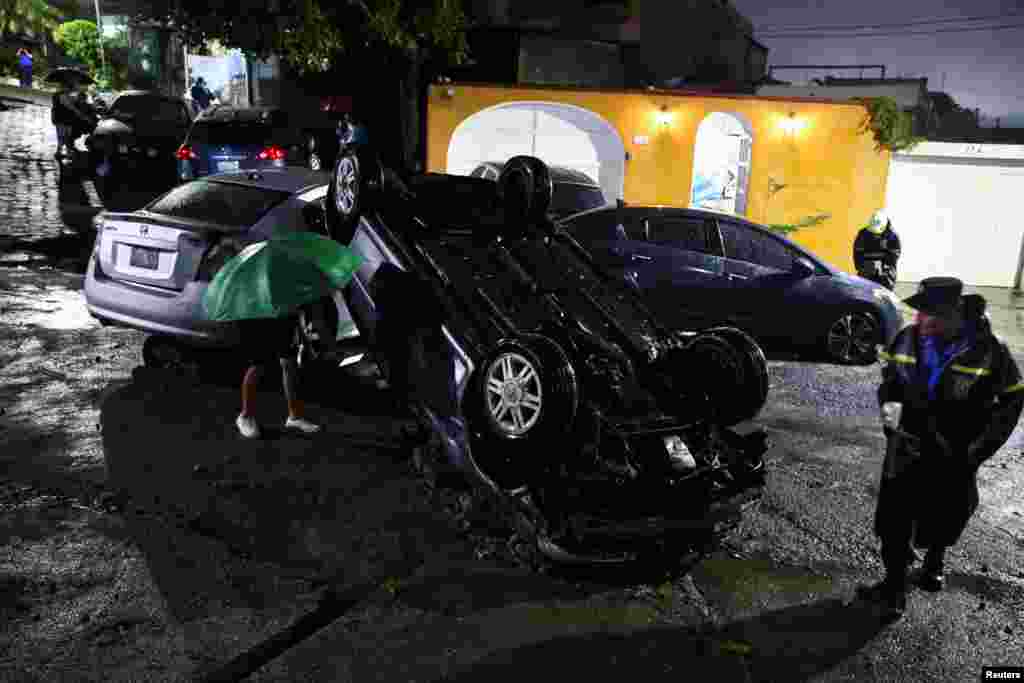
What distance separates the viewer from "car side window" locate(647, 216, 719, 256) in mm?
8227

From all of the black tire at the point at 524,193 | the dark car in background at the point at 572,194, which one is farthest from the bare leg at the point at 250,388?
the dark car in background at the point at 572,194

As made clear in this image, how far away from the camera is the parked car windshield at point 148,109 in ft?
51.9

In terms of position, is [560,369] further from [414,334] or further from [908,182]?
[908,182]

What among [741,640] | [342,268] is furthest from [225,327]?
[741,640]

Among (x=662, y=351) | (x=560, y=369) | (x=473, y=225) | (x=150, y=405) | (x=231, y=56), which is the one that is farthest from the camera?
(x=231, y=56)

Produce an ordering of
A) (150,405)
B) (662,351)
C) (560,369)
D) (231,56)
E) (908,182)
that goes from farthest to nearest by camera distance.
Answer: (231,56) < (908,182) < (150,405) < (662,351) < (560,369)

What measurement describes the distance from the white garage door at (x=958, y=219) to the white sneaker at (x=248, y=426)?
541 inches

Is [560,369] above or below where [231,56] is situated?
below

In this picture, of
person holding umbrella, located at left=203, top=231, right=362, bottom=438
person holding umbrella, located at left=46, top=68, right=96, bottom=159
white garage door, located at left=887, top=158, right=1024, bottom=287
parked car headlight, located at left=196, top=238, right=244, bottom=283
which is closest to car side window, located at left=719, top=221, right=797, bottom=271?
person holding umbrella, located at left=203, top=231, right=362, bottom=438

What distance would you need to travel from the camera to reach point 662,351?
450cm

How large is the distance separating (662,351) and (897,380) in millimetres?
1184

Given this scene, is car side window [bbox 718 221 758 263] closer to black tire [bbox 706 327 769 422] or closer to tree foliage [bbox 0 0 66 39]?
black tire [bbox 706 327 769 422]

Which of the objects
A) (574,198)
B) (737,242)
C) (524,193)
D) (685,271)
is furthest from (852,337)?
(524,193)

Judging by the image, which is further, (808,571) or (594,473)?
(808,571)
